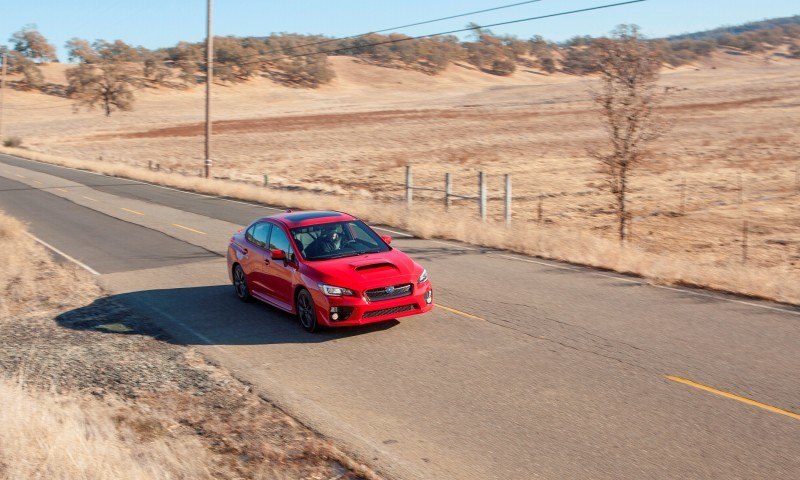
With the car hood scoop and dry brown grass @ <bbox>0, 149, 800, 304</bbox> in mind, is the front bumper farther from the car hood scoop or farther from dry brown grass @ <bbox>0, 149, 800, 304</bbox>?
dry brown grass @ <bbox>0, 149, 800, 304</bbox>

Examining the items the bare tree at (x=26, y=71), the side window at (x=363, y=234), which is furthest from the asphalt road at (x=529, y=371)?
A: the bare tree at (x=26, y=71)

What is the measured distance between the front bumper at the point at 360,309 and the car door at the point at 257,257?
1839 millimetres

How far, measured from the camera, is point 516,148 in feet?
157

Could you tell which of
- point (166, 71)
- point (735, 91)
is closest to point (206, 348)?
point (735, 91)

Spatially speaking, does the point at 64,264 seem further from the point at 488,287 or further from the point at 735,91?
the point at 735,91

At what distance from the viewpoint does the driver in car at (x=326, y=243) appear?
11578mm

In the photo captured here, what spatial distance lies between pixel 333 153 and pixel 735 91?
47.4 metres

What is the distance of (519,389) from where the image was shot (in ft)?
27.7

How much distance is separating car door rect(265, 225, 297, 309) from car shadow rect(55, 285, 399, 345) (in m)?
0.36

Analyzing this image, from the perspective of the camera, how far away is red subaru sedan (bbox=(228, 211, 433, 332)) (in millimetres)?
10531

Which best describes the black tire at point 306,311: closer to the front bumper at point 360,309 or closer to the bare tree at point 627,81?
the front bumper at point 360,309

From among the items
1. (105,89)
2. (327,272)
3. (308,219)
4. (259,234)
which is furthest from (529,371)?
(105,89)

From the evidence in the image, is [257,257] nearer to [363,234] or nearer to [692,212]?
[363,234]

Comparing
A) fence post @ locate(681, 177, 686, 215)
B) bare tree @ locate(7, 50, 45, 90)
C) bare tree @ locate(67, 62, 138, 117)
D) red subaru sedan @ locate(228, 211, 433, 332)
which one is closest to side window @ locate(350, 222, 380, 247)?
red subaru sedan @ locate(228, 211, 433, 332)
